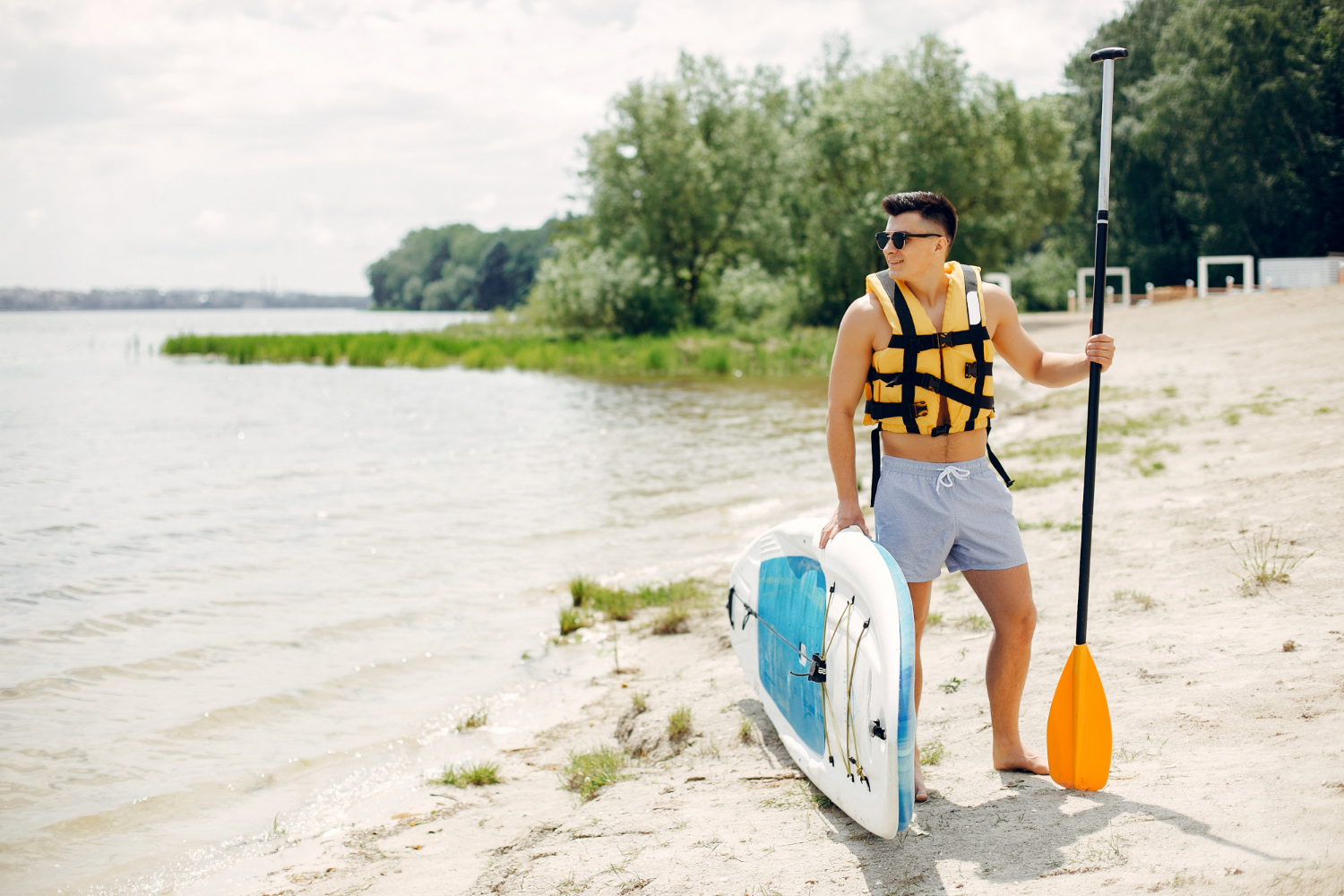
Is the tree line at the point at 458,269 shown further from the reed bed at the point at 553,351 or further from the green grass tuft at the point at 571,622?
the green grass tuft at the point at 571,622

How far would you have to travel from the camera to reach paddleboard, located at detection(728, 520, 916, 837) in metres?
2.90

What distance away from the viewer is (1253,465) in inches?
279

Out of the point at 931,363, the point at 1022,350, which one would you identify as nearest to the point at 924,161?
the point at 1022,350

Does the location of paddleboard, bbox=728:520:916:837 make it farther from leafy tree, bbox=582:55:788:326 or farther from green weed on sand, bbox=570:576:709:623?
leafy tree, bbox=582:55:788:326

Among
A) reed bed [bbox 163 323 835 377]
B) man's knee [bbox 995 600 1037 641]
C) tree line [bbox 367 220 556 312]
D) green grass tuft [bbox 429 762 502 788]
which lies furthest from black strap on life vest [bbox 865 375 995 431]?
tree line [bbox 367 220 556 312]

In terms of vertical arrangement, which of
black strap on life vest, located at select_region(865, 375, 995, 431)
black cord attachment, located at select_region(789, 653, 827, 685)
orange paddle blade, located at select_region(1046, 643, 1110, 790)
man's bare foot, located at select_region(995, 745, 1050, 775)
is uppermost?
black strap on life vest, located at select_region(865, 375, 995, 431)

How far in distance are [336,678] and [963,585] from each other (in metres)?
4.13

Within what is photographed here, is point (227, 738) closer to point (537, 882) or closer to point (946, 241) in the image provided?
point (537, 882)

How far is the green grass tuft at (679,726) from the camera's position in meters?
4.52

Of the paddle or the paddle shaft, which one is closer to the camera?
the paddle

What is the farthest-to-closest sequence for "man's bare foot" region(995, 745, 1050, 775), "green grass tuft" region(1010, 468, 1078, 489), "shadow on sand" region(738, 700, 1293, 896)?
1. "green grass tuft" region(1010, 468, 1078, 489)
2. "man's bare foot" region(995, 745, 1050, 775)
3. "shadow on sand" region(738, 700, 1293, 896)

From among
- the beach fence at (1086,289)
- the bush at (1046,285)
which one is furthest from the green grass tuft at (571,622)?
the bush at (1046,285)

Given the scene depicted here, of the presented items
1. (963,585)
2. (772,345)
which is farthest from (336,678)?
(772,345)

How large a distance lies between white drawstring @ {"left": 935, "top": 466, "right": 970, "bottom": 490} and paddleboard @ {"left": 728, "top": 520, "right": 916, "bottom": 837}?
31 cm
